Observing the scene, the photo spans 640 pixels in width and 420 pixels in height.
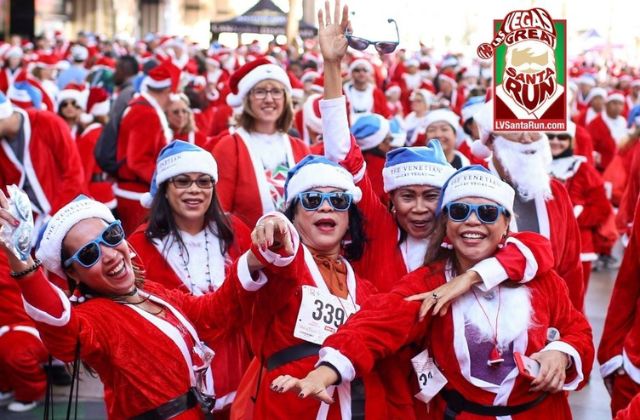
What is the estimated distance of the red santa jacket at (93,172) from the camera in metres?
9.28

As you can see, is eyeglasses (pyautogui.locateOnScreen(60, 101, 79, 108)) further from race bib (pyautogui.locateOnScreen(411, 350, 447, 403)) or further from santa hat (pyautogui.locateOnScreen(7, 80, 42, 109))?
race bib (pyautogui.locateOnScreen(411, 350, 447, 403))

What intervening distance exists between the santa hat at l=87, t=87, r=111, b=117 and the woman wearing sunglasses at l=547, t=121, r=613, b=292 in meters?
5.60

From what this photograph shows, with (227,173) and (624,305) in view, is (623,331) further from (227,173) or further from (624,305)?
(227,173)

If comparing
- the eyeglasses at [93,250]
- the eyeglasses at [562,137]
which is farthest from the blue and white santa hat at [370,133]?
the eyeglasses at [93,250]

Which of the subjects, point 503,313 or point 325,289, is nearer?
point 503,313

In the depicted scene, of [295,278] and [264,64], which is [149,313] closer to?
[295,278]

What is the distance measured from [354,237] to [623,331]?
1.14 metres

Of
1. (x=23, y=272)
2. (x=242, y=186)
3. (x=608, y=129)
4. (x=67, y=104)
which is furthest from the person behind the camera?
(x=608, y=129)

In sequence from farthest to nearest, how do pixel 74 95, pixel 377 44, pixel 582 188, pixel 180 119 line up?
pixel 74 95 < pixel 180 119 < pixel 582 188 < pixel 377 44

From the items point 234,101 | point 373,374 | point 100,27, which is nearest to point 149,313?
point 373,374

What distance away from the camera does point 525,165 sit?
4.94 meters

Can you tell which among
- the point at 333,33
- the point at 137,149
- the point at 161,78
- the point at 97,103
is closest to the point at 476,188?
the point at 333,33

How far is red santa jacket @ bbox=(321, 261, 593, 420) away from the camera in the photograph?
12.0 feet

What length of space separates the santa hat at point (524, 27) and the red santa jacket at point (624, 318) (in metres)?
0.89
